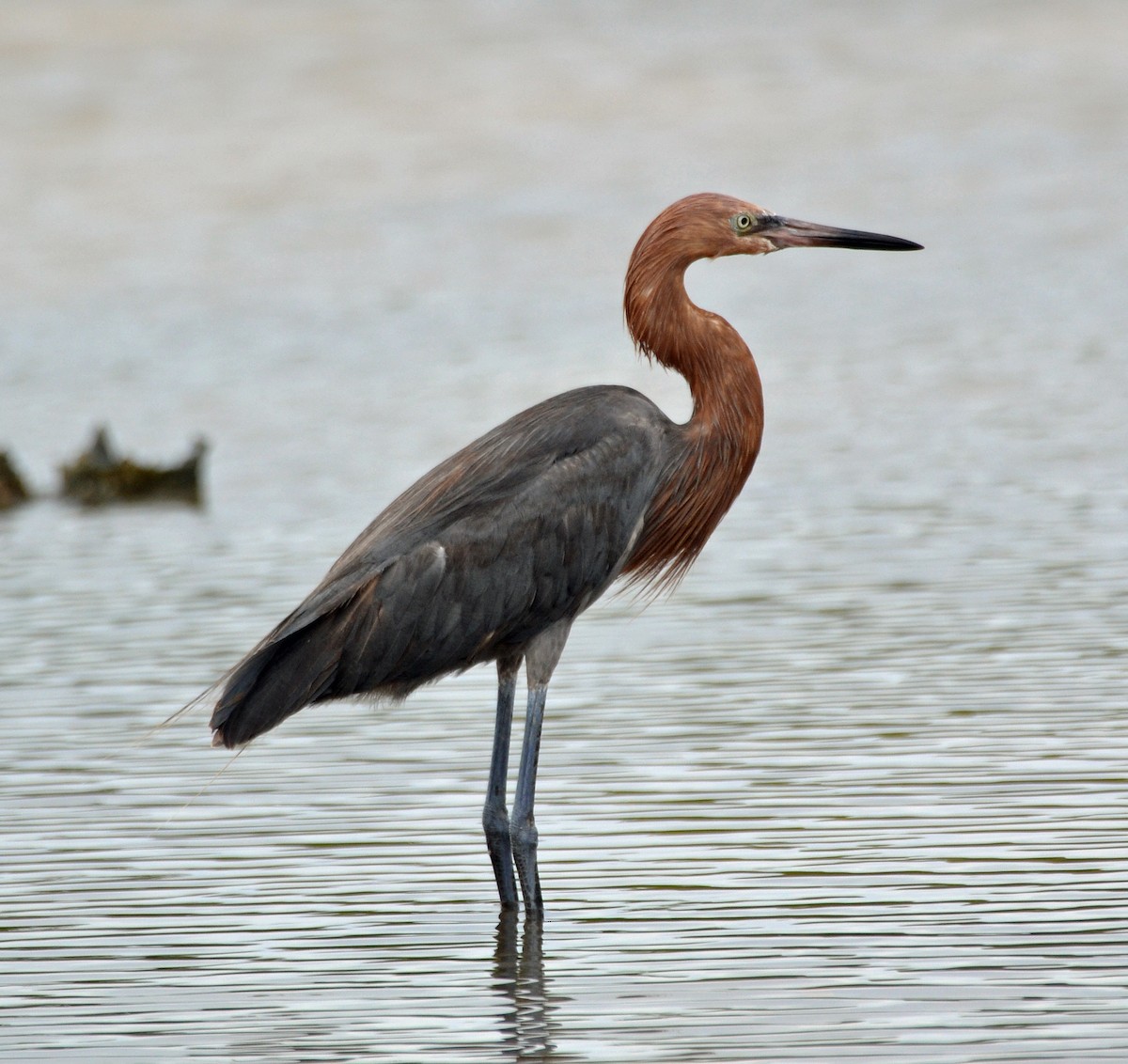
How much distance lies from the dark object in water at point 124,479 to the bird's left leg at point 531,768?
8.46 meters

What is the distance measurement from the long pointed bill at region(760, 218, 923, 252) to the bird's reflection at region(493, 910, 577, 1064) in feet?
8.75

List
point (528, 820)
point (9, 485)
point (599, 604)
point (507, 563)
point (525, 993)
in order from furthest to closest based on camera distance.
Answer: point (9, 485)
point (599, 604)
point (507, 563)
point (528, 820)
point (525, 993)

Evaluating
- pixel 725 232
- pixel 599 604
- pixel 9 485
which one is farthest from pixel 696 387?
pixel 9 485

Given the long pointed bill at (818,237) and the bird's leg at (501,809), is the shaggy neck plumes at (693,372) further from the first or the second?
the bird's leg at (501,809)

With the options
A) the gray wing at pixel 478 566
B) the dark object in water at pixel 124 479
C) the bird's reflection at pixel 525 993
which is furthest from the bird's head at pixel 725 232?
the dark object in water at pixel 124 479

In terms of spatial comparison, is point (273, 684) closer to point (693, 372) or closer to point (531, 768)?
point (531, 768)

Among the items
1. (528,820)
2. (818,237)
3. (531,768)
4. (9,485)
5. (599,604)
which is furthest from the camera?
(9,485)

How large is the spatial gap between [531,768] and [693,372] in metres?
1.61

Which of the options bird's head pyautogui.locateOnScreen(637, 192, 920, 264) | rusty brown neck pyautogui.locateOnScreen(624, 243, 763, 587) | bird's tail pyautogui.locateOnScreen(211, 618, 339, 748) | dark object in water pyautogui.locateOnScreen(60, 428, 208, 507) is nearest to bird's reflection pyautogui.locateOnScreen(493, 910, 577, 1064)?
bird's tail pyautogui.locateOnScreen(211, 618, 339, 748)

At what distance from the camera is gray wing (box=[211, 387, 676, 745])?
719cm

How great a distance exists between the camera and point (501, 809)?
23.5 feet

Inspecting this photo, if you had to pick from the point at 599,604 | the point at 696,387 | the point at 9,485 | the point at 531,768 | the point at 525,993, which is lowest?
the point at 525,993

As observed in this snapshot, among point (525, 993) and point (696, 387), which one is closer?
point (525, 993)

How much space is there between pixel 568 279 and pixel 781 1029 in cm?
1937
